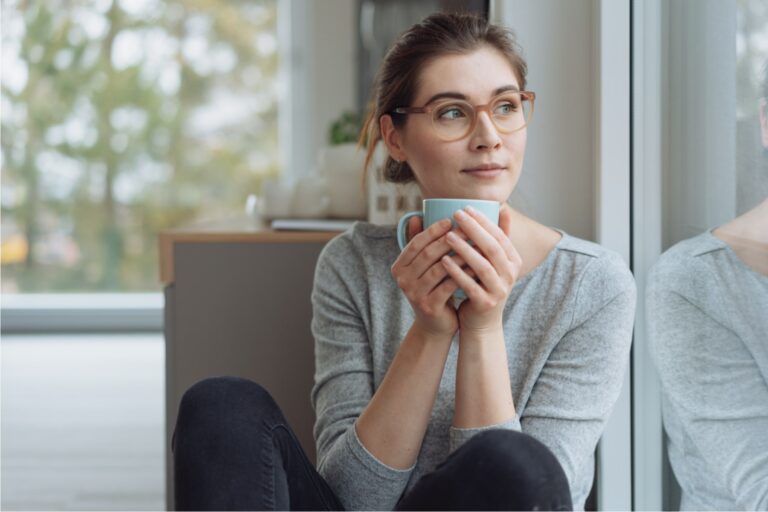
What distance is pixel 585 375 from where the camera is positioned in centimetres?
126

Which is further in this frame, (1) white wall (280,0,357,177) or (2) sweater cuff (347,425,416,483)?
(1) white wall (280,0,357,177)

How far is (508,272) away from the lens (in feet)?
3.79

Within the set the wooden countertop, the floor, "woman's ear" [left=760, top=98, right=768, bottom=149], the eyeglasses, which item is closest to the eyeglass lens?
the eyeglasses

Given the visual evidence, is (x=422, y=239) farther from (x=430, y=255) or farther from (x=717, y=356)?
(x=717, y=356)

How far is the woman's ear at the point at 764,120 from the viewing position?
1.04 m

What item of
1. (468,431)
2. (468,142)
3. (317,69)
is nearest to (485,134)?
(468,142)

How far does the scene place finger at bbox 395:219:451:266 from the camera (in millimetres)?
1132

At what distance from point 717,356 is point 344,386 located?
1.67ft

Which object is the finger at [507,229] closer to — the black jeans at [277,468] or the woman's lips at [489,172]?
the woman's lips at [489,172]

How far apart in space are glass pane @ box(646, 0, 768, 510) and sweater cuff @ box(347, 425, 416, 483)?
405mm

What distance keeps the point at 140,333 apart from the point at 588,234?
4046mm

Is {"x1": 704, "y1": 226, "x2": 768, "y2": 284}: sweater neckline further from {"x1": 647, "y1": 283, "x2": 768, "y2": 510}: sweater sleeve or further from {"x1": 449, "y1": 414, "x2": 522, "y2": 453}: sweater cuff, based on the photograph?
{"x1": 449, "y1": 414, "x2": 522, "y2": 453}: sweater cuff

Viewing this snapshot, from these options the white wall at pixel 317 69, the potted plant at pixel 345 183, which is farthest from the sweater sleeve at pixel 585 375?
the white wall at pixel 317 69

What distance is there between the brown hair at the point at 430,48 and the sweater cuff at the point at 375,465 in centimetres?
45
